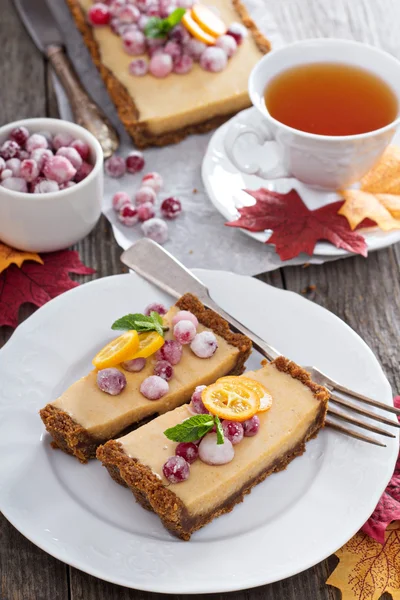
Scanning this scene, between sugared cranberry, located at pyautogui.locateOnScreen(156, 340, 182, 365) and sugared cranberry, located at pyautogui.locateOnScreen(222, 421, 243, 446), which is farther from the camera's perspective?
sugared cranberry, located at pyautogui.locateOnScreen(156, 340, 182, 365)

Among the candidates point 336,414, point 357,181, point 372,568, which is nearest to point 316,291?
point 357,181

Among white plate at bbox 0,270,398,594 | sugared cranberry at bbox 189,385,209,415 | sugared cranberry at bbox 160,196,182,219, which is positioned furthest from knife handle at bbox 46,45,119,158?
sugared cranberry at bbox 189,385,209,415

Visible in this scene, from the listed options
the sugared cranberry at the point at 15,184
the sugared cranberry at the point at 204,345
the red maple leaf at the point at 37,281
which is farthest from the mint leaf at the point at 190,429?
the sugared cranberry at the point at 15,184

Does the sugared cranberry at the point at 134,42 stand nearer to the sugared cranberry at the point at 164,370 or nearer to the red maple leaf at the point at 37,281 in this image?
the red maple leaf at the point at 37,281

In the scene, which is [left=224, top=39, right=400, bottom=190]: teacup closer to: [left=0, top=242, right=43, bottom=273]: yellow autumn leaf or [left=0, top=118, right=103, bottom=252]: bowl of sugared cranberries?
[left=0, top=118, right=103, bottom=252]: bowl of sugared cranberries

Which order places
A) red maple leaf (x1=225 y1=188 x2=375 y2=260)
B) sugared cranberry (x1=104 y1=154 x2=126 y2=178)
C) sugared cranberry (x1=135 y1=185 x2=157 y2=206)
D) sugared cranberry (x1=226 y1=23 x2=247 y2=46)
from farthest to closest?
sugared cranberry (x1=226 y1=23 x2=247 y2=46)
sugared cranberry (x1=104 y1=154 x2=126 y2=178)
sugared cranberry (x1=135 y1=185 x2=157 y2=206)
red maple leaf (x1=225 y1=188 x2=375 y2=260)

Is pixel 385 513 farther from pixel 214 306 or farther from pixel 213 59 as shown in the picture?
pixel 213 59
